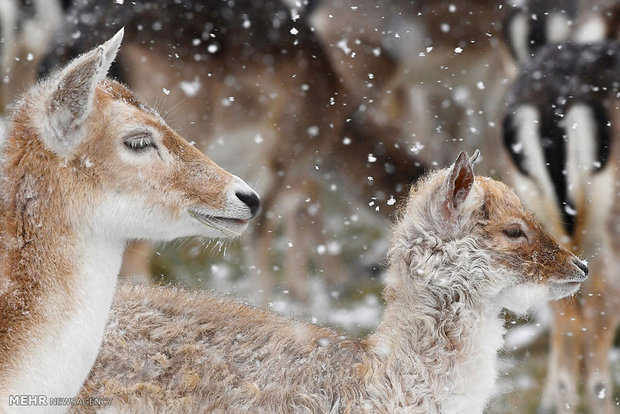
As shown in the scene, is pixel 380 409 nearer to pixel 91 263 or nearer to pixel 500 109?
pixel 91 263

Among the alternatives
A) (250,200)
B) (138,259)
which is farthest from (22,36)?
(250,200)

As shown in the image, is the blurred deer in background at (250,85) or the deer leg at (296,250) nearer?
the blurred deer in background at (250,85)

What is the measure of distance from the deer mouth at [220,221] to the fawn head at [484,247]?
2.68 feet

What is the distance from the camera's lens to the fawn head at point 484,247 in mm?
4105

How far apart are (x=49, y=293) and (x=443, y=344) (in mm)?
1618

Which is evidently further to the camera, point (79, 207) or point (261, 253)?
point (261, 253)

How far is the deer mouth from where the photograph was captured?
378 centimetres

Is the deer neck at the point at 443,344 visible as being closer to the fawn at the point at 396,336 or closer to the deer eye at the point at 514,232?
the fawn at the point at 396,336

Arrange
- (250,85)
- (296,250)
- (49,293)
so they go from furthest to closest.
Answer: (296,250), (250,85), (49,293)

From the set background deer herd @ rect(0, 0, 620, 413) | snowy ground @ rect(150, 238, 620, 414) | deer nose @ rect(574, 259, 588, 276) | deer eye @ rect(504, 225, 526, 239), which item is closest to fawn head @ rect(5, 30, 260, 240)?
deer eye @ rect(504, 225, 526, 239)

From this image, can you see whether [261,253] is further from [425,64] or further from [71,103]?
[71,103]

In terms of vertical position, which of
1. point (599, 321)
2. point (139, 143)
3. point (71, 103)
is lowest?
point (599, 321)

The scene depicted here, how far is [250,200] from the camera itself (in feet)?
12.5

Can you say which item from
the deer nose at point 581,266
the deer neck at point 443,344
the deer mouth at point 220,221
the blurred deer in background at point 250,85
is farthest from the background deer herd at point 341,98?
the deer mouth at point 220,221
